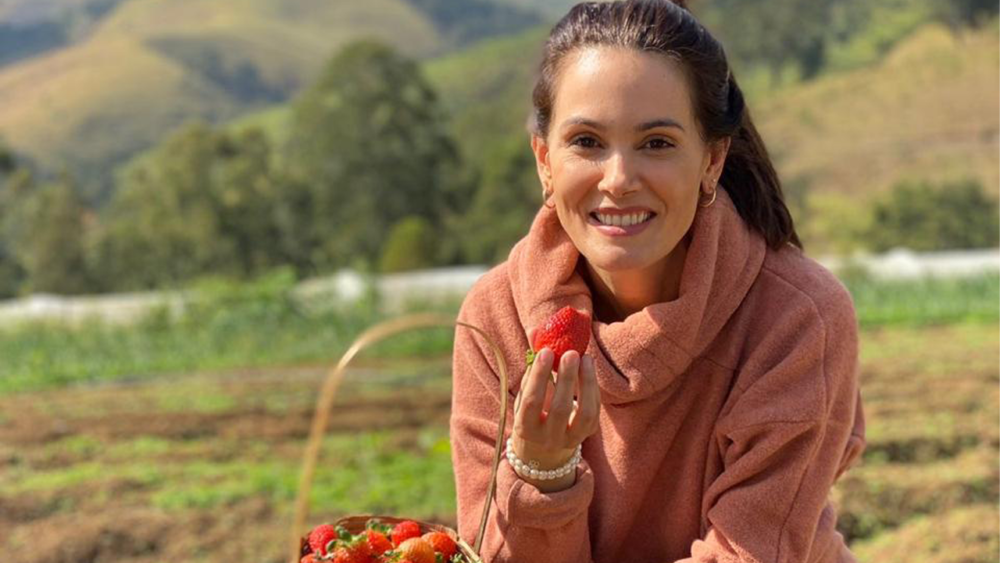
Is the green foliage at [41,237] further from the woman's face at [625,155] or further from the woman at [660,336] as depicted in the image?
the woman's face at [625,155]

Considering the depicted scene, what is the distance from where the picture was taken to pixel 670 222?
5.10 feet

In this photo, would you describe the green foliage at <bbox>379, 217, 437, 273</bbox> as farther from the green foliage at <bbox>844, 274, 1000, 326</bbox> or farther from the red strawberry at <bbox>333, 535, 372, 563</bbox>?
the red strawberry at <bbox>333, 535, 372, 563</bbox>

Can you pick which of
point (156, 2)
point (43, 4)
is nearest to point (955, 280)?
point (43, 4)

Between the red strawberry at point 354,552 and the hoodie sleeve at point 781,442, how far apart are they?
0.38 meters

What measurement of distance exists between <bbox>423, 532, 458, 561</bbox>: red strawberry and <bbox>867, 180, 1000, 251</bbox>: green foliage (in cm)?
1163

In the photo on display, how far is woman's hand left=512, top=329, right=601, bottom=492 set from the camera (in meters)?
1.43

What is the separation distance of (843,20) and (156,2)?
30363 millimetres

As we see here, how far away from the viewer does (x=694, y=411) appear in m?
1.65

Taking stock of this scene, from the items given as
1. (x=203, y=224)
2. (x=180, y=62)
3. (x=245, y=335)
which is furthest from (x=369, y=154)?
(x=180, y=62)

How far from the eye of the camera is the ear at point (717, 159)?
63.6 inches

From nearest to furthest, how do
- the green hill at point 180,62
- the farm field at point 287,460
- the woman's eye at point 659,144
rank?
the woman's eye at point 659,144, the farm field at point 287,460, the green hill at point 180,62

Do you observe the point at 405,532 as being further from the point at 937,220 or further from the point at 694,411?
the point at 937,220

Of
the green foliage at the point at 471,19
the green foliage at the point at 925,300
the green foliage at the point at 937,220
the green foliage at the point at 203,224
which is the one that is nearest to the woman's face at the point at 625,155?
the green foliage at the point at 925,300

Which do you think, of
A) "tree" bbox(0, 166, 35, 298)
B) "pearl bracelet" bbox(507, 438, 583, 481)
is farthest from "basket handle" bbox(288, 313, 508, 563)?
"tree" bbox(0, 166, 35, 298)
